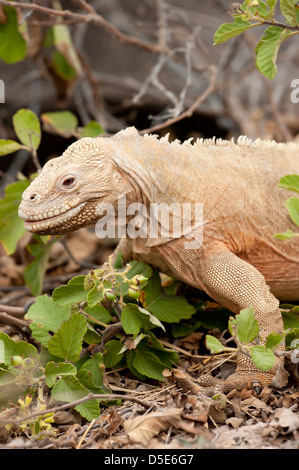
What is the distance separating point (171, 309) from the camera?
4.37 metres

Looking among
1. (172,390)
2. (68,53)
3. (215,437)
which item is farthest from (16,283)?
(215,437)

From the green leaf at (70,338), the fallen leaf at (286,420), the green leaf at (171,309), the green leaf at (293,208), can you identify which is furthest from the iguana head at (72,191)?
the fallen leaf at (286,420)

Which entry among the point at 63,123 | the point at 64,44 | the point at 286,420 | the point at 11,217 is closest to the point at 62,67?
the point at 64,44

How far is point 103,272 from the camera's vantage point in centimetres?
366

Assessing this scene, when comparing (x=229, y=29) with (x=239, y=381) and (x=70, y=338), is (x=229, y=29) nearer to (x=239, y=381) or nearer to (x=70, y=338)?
(x=70, y=338)

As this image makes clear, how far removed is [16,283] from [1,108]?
4269mm

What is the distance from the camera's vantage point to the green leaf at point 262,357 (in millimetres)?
3131

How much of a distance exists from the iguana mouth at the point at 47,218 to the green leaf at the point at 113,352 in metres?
0.93

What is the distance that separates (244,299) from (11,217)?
2.21 m

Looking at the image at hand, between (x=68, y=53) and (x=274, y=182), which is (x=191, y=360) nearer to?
(x=274, y=182)

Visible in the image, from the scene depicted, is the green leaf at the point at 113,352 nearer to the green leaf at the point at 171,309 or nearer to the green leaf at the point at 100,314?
the green leaf at the point at 100,314

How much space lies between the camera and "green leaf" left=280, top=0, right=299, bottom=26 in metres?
3.56

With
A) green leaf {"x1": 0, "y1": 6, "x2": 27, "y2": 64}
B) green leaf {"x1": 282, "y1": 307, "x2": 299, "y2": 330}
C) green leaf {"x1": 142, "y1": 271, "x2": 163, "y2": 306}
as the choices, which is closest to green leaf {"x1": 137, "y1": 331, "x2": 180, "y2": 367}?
green leaf {"x1": 142, "y1": 271, "x2": 163, "y2": 306}

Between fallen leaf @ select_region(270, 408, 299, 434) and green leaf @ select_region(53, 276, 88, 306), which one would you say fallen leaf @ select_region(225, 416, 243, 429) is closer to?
fallen leaf @ select_region(270, 408, 299, 434)
